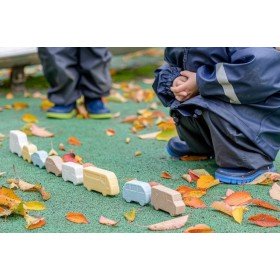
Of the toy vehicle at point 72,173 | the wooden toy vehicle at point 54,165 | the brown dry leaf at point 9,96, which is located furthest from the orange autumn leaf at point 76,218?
the brown dry leaf at point 9,96

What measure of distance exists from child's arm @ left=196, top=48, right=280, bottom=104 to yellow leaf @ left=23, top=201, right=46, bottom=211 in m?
0.91

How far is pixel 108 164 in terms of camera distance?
3.31 m

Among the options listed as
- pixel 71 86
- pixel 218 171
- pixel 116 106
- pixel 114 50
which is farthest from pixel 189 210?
pixel 114 50

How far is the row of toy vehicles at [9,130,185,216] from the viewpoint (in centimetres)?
252

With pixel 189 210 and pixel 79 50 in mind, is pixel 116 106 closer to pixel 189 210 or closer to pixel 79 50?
pixel 79 50

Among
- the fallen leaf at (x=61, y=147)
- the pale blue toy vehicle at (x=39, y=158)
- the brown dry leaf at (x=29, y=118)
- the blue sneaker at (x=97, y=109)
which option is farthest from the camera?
the blue sneaker at (x=97, y=109)

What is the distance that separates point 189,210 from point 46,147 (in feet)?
4.45

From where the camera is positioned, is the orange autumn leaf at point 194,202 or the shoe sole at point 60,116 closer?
the orange autumn leaf at point 194,202

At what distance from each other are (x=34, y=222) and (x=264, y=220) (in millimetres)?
872

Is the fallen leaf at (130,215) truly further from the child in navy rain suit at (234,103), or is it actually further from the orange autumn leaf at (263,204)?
the child in navy rain suit at (234,103)

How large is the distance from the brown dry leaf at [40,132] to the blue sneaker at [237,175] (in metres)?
1.33

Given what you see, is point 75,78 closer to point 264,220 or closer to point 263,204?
point 263,204

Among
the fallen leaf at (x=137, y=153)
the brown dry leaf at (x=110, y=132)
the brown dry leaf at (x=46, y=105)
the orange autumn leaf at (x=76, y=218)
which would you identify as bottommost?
the brown dry leaf at (x=46, y=105)

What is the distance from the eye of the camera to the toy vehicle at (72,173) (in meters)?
2.91
